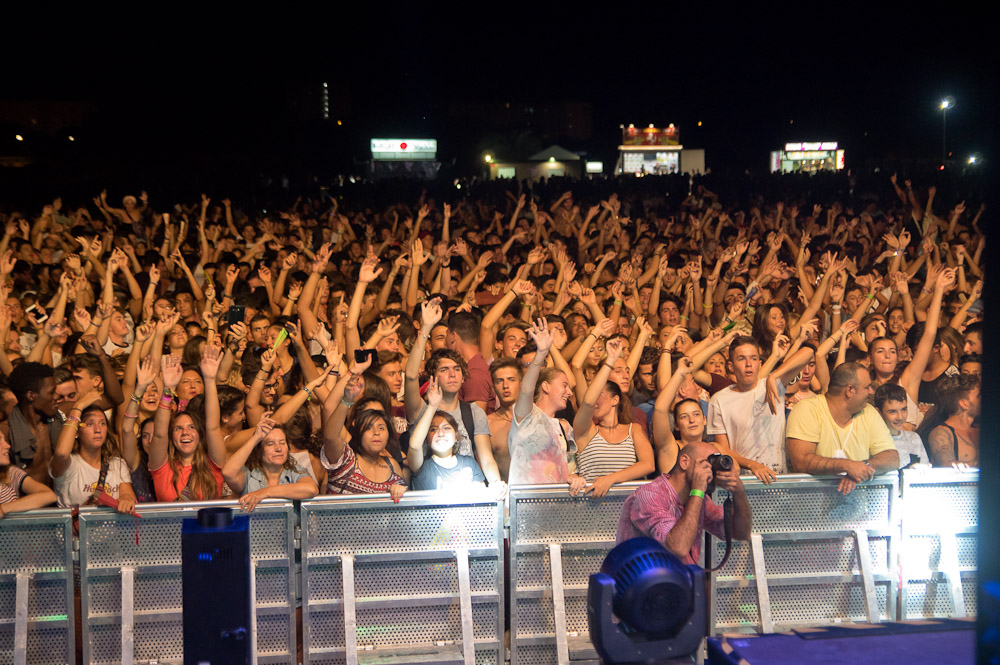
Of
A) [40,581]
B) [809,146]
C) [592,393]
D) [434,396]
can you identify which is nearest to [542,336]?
[592,393]

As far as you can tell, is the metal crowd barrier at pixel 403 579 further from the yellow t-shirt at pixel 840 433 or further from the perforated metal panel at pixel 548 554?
the yellow t-shirt at pixel 840 433

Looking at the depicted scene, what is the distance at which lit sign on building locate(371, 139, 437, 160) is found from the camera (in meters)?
38.6

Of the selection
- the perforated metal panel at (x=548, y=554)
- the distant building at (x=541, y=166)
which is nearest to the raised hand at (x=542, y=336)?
the perforated metal panel at (x=548, y=554)

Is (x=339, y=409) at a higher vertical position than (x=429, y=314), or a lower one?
lower

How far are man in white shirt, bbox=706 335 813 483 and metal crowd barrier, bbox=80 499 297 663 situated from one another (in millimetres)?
2499

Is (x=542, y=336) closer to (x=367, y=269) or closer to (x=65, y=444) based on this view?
(x=367, y=269)

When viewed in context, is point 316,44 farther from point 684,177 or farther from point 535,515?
point 535,515

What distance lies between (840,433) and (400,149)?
117 feet

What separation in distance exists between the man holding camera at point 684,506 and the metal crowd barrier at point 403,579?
0.78m

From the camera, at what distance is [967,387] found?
5117 mm

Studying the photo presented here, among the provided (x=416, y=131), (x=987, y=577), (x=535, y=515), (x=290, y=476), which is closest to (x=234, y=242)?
(x=290, y=476)

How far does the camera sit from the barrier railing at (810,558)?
4316mm

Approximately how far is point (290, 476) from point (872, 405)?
305 centimetres

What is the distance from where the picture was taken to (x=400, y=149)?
38938mm
